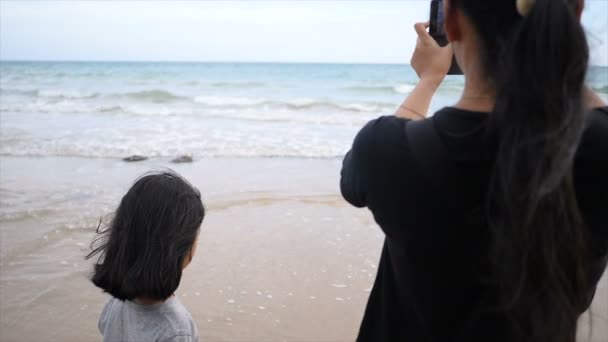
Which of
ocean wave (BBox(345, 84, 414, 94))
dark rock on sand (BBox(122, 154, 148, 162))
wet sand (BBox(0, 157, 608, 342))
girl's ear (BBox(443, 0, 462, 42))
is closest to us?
girl's ear (BBox(443, 0, 462, 42))

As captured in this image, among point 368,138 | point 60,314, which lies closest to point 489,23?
point 368,138

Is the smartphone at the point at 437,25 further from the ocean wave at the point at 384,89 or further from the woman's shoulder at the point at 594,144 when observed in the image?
the ocean wave at the point at 384,89

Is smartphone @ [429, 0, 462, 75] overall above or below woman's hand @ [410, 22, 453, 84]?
above

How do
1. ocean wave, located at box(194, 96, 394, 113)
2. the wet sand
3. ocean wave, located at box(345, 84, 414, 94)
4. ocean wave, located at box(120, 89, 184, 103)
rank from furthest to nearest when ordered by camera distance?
1. ocean wave, located at box(345, 84, 414, 94)
2. ocean wave, located at box(120, 89, 184, 103)
3. ocean wave, located at box(194, 96, 394, 113)
4. the wet sand

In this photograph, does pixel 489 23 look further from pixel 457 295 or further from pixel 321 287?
pixel 321 287

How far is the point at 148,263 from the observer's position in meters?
1.64

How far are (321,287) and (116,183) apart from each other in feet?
12.7

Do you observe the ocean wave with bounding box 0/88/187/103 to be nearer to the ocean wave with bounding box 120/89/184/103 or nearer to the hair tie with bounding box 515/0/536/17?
the ocean wave with bounding box 120/89/184/103

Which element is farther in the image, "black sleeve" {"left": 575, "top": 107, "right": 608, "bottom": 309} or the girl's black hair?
the girl's black hair

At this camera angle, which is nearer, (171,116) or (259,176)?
(259,176)

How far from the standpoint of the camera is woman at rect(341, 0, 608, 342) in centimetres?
83

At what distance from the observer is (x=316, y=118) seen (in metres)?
14.3

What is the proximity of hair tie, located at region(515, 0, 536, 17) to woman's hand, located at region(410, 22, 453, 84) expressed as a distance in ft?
1.10

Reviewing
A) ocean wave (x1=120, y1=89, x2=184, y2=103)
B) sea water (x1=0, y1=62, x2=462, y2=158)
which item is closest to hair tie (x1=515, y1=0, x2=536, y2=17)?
sea water (x1=0, y1=62, x2=462, y2=158)
